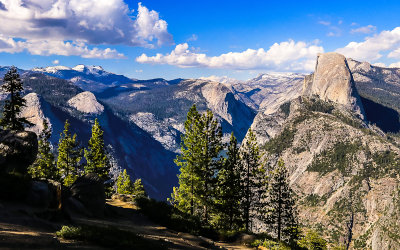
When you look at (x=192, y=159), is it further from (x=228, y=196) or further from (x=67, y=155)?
(x=67, y=155)

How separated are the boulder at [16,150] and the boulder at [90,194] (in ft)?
14.3

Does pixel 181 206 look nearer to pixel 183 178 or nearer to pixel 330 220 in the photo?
pixel 183 178

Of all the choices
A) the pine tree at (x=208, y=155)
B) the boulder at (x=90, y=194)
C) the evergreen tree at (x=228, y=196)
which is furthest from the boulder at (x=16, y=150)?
the evergreen tree at (x=228, y=196)

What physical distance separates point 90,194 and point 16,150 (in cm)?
671

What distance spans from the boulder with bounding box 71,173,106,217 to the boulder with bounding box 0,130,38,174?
4.36 metres

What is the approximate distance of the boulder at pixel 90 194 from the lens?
21.3 metres

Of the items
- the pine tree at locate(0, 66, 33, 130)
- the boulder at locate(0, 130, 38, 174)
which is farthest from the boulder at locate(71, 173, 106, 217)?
the pine tree at locate(0, 66, 33, 130)

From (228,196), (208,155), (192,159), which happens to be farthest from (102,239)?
(228,196)

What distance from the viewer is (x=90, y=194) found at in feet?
70.8

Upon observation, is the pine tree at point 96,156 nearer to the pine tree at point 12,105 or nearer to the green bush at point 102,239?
the pine tree at point 12,105

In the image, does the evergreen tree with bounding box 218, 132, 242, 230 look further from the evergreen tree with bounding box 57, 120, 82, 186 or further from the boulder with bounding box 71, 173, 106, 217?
the evergreen tree with bounding box 57, 120, 82, 186

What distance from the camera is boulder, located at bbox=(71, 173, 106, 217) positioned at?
2131 cm

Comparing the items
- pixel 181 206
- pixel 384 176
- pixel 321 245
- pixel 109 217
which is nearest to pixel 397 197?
pixel 384 176

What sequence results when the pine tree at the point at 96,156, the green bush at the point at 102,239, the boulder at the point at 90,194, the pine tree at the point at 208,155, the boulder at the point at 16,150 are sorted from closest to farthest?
the green bush at the point at 102,239 → the boulder at the point at 16,150 → the boulder at the point at 90,194 → the pine tree at the point at 208,155 → the pine tree at the point at 96,156
